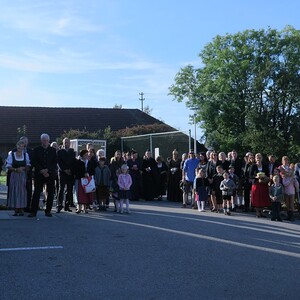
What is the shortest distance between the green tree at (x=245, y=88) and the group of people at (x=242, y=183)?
937 inches

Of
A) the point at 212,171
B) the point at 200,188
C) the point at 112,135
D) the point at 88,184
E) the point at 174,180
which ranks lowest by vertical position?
the point at 200,188

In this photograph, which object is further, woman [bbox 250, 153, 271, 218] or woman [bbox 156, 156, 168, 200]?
woman [bbox 156, 156, 168, 200]

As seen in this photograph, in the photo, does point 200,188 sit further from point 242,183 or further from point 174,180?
point 174,180

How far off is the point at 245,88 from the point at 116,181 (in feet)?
115

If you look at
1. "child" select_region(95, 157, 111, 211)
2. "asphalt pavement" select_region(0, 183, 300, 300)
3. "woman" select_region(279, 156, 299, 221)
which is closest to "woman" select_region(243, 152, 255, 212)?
"woman" select_region(279, 156, 299, 221)

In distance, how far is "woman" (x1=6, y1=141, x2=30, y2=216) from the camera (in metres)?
11.6

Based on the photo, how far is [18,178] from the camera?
461 inches

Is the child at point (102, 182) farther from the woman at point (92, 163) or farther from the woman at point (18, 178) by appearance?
the woman at point (18, 178)

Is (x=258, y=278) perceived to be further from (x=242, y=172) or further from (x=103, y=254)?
(x=242, y=172)

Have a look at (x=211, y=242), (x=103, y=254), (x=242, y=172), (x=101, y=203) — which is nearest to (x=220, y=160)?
(x=242, y=172)

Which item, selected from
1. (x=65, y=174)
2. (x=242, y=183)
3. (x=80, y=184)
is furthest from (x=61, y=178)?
(x=242, y=183)

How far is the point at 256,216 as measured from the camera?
13.9 metres

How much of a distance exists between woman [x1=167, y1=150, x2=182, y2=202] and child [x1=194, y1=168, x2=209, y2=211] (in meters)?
3.12

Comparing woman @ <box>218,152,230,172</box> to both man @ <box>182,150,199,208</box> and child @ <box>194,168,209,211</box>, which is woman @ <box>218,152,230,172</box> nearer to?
child @ <box>194,168,209,211</box>
